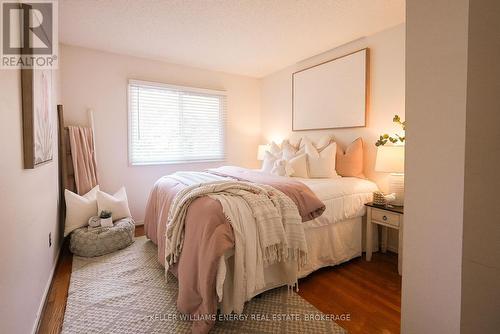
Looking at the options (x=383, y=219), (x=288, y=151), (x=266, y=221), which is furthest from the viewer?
(x=288, y=151)

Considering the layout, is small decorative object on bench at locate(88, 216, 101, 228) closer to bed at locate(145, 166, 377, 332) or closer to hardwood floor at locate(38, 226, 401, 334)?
hardwood floor at locate(38, 226, 401, 334)

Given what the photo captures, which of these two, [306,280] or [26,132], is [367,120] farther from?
[26,132]

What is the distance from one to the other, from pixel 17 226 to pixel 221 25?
2.48 m

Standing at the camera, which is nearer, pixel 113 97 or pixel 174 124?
pixel 113 97

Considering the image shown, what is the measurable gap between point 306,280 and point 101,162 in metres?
3.05

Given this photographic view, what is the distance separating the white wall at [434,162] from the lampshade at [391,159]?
1542 millimetres

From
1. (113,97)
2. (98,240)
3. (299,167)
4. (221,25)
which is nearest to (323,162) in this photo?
(299,167)

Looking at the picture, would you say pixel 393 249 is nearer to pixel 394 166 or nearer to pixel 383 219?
pixel 383 219

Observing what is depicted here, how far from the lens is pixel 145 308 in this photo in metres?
1.79

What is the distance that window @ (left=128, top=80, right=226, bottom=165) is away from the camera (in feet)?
12.0

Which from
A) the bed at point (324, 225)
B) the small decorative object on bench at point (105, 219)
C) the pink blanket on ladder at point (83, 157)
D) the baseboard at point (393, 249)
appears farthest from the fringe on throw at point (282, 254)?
the pink blanket on ladder at point (83, 157)

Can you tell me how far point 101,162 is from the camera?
3.43 m

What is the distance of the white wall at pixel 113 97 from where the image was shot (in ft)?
10.6

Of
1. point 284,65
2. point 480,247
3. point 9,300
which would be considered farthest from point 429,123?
point 284,65
